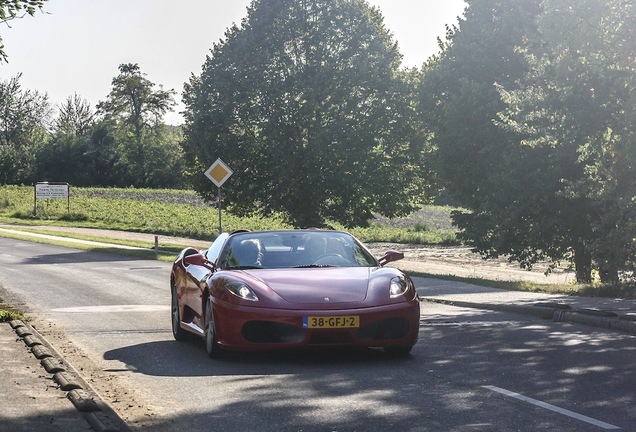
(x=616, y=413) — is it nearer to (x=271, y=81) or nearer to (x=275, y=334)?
(x=275, y=334)

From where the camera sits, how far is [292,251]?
39.6ft

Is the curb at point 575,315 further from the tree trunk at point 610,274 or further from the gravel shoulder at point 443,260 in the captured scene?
the gravel shoulder at point 443,260

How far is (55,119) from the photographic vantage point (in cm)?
14425

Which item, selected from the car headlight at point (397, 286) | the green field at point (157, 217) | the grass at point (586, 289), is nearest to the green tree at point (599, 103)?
the grass at point (586, 289)

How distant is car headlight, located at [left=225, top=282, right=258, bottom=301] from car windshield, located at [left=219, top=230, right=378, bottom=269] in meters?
0.71

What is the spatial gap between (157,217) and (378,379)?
248 feet

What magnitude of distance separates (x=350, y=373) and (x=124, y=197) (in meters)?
95.2

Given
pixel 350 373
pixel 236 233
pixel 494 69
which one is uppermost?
pixel 494 69

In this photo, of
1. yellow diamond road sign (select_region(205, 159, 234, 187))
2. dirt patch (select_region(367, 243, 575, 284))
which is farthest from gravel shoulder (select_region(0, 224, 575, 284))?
yellow diamond road sign (select_region(205, 159, 234, 187))

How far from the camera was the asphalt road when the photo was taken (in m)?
7.50

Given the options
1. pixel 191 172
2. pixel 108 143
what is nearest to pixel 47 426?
pixel 191 172

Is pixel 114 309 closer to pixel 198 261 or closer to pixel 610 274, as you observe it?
pixel 198 261

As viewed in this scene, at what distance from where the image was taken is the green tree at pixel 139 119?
421ft

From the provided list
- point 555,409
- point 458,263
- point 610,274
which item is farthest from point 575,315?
point 458,263
